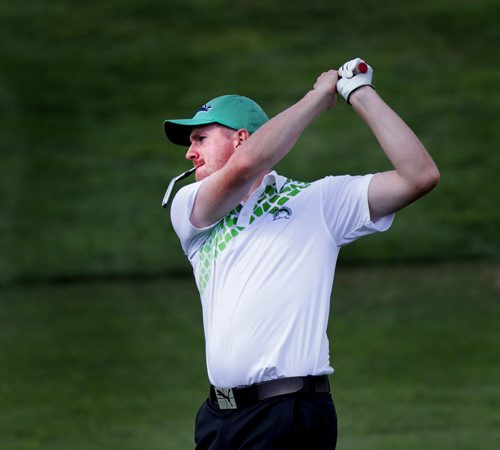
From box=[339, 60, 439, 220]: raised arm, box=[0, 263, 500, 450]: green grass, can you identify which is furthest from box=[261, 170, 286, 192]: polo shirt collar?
box=[0, 263, 500, 450]: green grass

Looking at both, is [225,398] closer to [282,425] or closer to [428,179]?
[282,425]

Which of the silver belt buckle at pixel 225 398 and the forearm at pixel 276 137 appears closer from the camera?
the forearm at pixel 276 137

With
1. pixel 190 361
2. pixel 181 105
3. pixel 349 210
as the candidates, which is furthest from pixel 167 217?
pixel 349 210

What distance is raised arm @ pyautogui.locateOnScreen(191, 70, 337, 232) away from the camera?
4.31 m

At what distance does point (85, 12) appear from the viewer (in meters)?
24.8

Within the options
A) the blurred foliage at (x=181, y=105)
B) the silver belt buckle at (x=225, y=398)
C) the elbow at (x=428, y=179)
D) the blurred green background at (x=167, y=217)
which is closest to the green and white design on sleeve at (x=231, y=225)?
the silver belt buckle at (x=225, y=398)

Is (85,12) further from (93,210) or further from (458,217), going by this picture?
(458,217)

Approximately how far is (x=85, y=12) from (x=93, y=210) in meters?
8.49

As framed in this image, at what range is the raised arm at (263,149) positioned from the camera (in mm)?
4309

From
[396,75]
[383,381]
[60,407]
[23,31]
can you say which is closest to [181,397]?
[60,407]

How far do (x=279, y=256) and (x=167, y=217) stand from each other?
1252 cm

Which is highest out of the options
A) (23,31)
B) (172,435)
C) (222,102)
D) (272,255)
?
(23,31)

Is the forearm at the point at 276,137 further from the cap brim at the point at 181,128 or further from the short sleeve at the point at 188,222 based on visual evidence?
the cap brim at the point at 181,128

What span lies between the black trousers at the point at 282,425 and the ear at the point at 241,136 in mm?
1090
